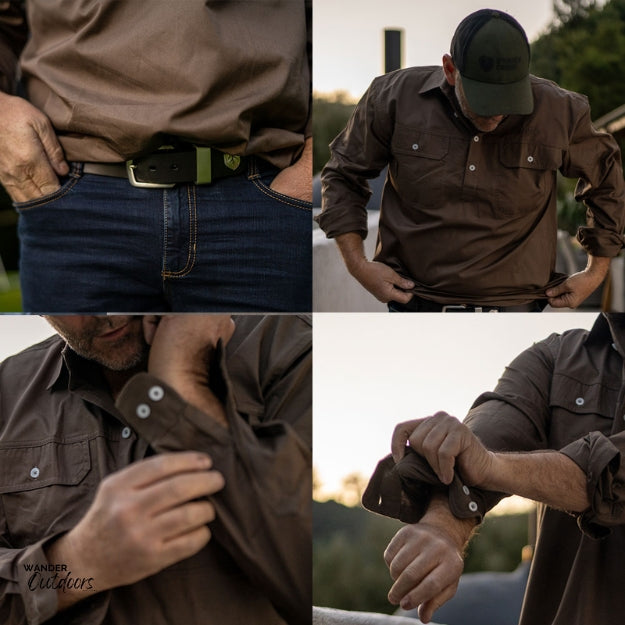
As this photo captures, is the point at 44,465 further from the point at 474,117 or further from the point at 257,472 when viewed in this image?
the point at 474,117

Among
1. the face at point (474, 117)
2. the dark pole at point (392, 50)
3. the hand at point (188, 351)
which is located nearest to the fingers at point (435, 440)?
the hand at point (188, 351)

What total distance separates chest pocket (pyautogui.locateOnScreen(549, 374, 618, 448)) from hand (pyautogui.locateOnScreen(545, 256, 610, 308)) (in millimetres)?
168

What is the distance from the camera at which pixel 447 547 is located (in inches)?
69.5

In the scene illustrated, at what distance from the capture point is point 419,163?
72.3 inches

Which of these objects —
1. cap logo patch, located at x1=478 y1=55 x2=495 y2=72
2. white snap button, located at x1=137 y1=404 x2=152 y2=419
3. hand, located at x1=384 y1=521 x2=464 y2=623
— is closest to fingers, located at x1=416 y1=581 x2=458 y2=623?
hand, located at x1=384 y1=521 x2=464 y2=623

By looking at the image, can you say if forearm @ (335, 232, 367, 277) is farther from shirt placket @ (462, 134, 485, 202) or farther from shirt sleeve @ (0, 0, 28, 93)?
shirt sleeve @ (0, 0, 28, 93)

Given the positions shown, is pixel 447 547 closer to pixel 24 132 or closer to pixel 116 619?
pixel 116 619

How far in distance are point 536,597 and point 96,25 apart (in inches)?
52.9

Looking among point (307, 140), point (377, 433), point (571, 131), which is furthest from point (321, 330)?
point (571, 131)

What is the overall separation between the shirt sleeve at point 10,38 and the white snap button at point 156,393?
0.63 m

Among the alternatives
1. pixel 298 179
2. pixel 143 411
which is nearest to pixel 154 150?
pixel 298 179

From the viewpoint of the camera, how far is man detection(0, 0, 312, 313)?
1.74 m

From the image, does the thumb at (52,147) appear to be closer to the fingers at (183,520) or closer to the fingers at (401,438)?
the fingers at (183,520)

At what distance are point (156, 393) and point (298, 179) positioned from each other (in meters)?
0.48
